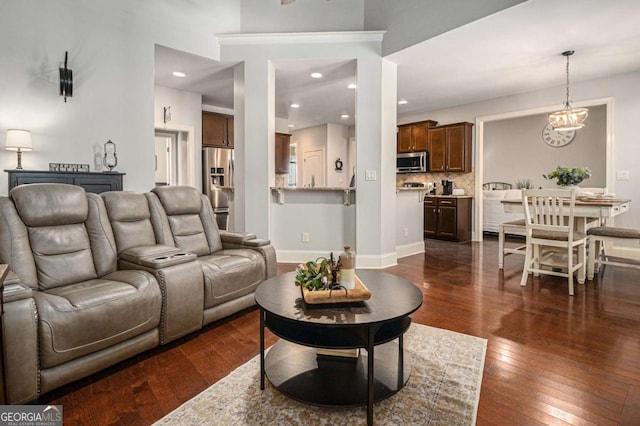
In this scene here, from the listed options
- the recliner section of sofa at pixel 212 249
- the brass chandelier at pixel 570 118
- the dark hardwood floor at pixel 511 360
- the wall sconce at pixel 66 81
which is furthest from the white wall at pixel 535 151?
the wall sconce at pixel 66 81

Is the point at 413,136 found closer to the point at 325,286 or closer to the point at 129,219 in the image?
the point at 129,219

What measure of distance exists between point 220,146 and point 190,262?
4852 millimetres

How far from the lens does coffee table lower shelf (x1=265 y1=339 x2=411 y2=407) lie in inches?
62.4

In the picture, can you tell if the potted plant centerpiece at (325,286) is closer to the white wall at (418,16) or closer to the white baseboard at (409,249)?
the white wall at (418,16)

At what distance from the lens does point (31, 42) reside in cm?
342

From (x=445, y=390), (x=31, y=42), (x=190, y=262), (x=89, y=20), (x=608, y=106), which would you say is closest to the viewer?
(x=445, y=390)

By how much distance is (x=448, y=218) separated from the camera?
21.3ft

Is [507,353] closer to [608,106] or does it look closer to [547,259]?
[547,259]

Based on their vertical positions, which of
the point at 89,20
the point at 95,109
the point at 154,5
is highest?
the point at 154,5

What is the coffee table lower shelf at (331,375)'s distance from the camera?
1584 millimetres

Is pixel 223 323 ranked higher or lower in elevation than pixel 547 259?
lower

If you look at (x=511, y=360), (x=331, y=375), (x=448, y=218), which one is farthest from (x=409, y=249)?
(x=331, y=375)

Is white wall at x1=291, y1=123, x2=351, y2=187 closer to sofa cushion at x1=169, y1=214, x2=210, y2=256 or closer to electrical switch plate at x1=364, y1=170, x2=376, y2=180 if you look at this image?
electrical switch plate at x1=364, y1=170, x2=376, y2=180

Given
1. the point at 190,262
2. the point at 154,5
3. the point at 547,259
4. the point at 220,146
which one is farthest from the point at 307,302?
the point at 220,146
